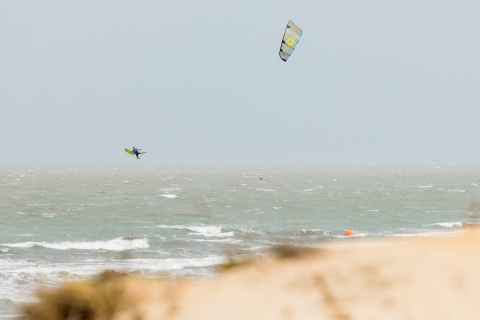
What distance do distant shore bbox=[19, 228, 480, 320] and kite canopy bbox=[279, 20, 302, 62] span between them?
17241 mm

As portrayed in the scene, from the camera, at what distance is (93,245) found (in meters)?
28.2

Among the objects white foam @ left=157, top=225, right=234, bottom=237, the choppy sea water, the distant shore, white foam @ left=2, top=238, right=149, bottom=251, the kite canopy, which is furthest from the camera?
white foam @ left=157, top=225, right=234, bottom=237

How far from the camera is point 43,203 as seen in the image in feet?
177

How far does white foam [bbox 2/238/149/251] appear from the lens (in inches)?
1080

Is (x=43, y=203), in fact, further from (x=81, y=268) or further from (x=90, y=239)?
(x=81, y=268)

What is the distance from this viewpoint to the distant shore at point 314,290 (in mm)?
5863

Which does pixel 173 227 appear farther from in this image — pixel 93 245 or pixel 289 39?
pixel 289 39

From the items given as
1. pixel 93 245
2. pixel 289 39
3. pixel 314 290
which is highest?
pixel 289 39

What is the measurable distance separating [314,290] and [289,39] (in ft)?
63.6

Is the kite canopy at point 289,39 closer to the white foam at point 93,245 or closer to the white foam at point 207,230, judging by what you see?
the white foam at point 93,245

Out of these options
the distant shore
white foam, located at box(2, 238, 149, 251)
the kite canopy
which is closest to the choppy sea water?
white foam, located at box(2, 238, 149, 251)

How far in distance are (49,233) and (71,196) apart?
3253cm

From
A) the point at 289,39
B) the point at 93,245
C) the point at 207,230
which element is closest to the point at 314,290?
the point at 289,39

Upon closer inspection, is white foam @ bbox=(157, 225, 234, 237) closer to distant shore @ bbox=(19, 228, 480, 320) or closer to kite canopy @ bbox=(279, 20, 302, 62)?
kite canopy @ bbox=(279, 20, 302, 62)
